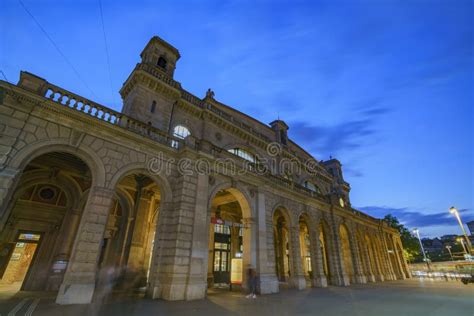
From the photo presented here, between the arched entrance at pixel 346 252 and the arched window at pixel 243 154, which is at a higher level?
the arched window at pixel 243 154

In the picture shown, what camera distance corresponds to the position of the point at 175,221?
11125 millimetres

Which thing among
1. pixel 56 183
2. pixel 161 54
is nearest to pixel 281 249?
pixel 56 183

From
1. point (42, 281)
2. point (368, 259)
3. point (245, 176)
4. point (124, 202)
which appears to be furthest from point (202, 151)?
point (368, 259)

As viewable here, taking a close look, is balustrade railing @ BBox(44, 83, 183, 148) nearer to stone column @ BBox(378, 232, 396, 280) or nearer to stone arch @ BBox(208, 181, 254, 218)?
stone arch @ BBox(208, 181, 254, 218)

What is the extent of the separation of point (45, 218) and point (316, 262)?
1974cm

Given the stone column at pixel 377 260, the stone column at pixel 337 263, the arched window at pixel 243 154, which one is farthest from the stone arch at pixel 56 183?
the stone column at pixel 377 260

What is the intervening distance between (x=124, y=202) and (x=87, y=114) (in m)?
7.84

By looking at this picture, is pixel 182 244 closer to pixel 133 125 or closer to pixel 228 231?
pixel 133 125

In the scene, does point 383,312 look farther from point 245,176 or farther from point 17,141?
point 17,141

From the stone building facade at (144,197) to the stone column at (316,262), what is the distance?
0.09 metres

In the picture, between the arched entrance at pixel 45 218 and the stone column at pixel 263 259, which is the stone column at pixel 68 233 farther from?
the stone column at pixel 263 259

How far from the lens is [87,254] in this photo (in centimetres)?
874

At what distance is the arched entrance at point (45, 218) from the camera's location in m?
12.6

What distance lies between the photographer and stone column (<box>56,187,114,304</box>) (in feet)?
26.6
